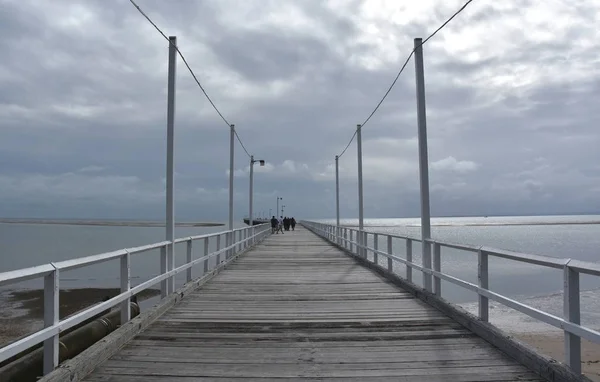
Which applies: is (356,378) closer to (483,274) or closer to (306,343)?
(306,343)

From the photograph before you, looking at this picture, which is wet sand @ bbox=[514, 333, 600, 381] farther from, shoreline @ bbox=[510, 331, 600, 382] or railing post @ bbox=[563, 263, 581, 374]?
railing post @ bbox=[563, 263, 581, 374]

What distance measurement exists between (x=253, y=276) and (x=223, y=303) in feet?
13.4

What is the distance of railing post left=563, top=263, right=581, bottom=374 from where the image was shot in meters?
4.25

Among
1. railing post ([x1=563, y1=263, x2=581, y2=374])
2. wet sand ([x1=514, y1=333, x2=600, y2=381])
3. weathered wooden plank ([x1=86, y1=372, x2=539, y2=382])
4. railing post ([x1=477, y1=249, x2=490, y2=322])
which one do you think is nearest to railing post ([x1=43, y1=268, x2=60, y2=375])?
weathered wooden plank ([x1=86, y1=372, x2=539, y2=382])

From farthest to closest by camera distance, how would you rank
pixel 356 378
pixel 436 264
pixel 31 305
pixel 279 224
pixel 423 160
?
pixel 279 224
pixel 31 305
pixel 423 160
pixel 436 264
pixel 356 378

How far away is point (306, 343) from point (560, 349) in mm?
8823

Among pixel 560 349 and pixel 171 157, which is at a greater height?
pixel 171 157

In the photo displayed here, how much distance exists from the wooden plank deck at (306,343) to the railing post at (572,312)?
1.54 ft

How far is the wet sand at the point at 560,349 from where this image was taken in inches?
415

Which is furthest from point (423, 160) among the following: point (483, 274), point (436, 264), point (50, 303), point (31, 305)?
point (31, 305)

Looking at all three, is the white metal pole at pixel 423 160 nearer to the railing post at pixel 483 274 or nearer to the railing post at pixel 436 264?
the railing post at pixel 436 264

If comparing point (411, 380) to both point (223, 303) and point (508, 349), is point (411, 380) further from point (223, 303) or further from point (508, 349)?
point (223, 303)

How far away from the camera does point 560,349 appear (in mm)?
12211

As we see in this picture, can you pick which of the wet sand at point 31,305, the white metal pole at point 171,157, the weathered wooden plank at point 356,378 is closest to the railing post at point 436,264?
the weathered wooden plank at point 356,378
